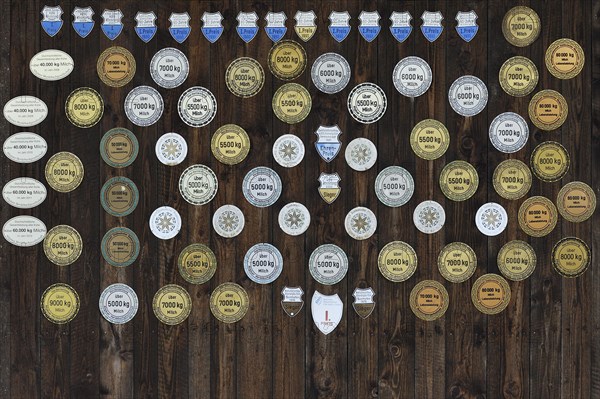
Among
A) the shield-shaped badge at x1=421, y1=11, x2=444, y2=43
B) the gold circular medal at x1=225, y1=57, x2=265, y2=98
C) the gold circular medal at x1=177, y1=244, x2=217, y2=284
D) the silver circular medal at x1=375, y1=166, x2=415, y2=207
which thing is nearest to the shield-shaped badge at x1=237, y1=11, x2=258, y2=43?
the gold circular medal at x1=225, y1=57, x2=265, y2=98

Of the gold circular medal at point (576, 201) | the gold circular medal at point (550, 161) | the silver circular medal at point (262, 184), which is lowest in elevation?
the gold circular medal at point (576, 201)

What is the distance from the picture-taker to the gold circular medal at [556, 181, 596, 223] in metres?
2.86

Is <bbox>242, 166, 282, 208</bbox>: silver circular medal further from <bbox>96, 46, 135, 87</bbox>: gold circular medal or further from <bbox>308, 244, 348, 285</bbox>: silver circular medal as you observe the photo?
<bbox>96, 46, 135, 87</bbox>: gold circular medal

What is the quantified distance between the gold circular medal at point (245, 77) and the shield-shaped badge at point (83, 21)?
2.22ft

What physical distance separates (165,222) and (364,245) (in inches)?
35.9

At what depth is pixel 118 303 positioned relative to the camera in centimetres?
288

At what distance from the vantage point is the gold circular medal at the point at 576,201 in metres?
2.86

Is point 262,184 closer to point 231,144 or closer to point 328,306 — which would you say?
point 231,144

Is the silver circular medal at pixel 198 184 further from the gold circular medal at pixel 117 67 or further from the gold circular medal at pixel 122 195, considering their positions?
the gold circular medal at pixel 117 67

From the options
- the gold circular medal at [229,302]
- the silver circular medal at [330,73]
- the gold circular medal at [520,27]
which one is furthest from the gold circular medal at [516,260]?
the gold circular medal at [229,302]

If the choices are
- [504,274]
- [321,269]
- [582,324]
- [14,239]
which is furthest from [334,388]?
[14,239]

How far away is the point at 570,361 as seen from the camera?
288 centimetres

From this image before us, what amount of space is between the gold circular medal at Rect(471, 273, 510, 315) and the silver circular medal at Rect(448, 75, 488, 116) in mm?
756

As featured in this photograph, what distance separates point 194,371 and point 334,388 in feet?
2.11
